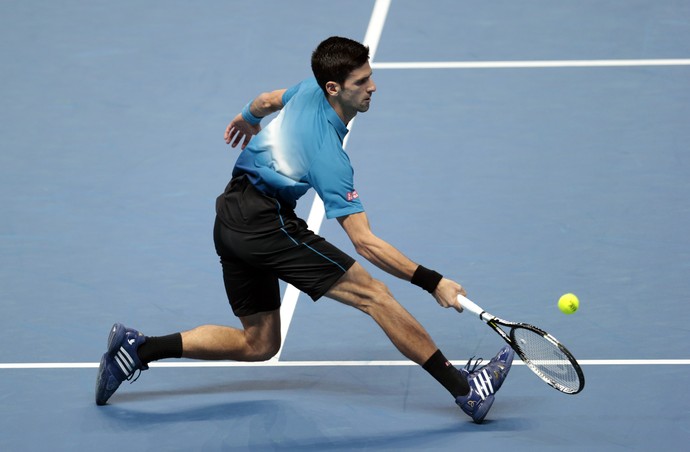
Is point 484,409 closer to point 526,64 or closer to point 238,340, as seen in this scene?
point 238,340

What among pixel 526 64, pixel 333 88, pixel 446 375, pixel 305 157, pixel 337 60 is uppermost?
pixel 337 60

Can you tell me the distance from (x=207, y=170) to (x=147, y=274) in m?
1.39

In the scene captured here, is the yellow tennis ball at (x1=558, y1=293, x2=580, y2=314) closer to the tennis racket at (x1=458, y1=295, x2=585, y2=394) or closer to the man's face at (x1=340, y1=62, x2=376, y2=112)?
the tennis racket at (x1=458, y1=295, x2=585, y2=394)

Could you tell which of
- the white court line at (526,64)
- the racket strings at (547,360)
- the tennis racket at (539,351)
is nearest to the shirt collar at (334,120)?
the tennis racket at (539,351)

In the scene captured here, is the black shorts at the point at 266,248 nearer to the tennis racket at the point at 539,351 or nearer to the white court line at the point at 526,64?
the tennis racket at the point at 539,351

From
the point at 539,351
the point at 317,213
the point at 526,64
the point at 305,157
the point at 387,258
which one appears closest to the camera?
the point at 387,258

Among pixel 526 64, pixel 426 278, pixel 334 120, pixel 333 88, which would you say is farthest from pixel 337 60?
pixel 526 64

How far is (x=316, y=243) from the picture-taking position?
22.0 ft

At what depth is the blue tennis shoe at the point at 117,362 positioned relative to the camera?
22.8 feet

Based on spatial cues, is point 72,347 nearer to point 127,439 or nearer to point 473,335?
point 127,439

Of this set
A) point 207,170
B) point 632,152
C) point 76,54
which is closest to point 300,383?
point 207,170

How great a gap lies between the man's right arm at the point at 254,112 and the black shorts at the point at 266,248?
22.1 inches

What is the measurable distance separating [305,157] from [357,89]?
41 centimetres

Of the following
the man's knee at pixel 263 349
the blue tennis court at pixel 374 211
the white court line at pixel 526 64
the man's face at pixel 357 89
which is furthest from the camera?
the white court line at pixel 526 64
